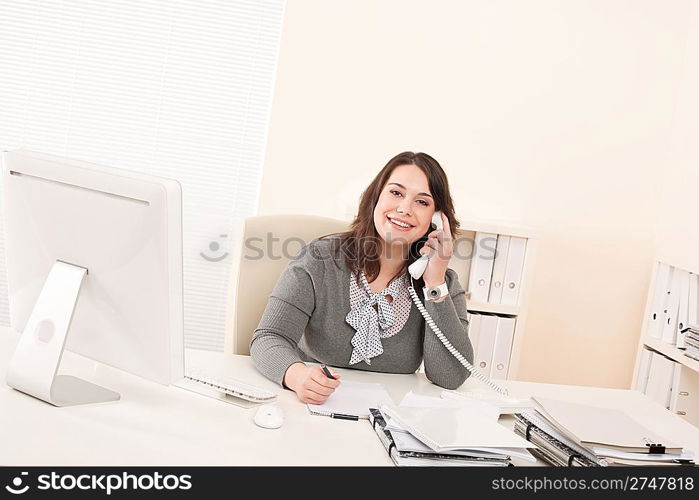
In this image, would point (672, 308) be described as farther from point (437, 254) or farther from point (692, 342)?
point (437, 254)

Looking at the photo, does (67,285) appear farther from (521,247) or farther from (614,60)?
(614,60)

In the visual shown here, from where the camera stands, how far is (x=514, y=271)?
3268mm

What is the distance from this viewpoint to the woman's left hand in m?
2.12

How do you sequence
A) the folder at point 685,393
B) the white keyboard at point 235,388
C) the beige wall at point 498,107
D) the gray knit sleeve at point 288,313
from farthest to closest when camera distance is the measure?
1. the beige wall at point 498,107
2. the folder at point 685,393
3. the gray knit sleeve at point 288,313
4. the white keyboard at point 235,388

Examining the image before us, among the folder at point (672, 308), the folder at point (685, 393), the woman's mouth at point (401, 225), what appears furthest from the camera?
the folder at point (672, 308)

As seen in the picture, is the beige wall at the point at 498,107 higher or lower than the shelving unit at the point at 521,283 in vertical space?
higher

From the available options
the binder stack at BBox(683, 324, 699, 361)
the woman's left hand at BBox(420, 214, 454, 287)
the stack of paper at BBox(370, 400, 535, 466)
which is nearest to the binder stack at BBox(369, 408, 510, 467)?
the stack of paper at BBox(370, 400, 535, 466)

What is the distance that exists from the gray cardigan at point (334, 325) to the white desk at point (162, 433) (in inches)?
9.4

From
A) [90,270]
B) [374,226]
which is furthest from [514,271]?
[90,270]

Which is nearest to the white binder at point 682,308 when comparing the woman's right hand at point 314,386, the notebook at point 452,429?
the notebook at point 452,429

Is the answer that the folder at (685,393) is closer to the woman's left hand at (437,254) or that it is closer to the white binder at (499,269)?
the white binder at (499,269)

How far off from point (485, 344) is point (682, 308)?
2.74ft

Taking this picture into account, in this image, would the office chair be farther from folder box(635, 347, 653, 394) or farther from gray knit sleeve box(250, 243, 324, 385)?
folder box(635, 347, 653, 394)

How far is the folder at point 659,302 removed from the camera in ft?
11.0
